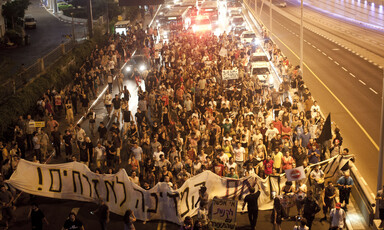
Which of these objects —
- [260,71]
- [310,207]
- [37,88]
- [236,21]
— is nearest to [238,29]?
[236,21]

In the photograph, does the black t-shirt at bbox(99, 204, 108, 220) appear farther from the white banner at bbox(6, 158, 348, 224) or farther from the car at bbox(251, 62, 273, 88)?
the car at bbox(251, 62, 273, 88)

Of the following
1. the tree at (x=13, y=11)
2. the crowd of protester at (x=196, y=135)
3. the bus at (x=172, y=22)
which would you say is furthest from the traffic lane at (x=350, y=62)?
the tree at (x=13, y=11)

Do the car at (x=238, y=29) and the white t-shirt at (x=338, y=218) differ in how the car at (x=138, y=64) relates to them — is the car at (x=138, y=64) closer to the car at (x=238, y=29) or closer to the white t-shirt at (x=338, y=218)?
the car at (x=238, y=29)

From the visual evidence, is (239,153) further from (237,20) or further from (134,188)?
(237,20)

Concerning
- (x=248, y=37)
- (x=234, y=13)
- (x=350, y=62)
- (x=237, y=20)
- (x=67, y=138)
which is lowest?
(x=350, y=62)

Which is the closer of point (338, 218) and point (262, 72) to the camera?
point (338, 218)

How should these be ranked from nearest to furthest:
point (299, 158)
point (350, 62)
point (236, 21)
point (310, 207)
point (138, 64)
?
1. point (310, 207)
2. point (299, 158)
3. point (138, 64)
4. point (350, 62)
5. point (236, 21)

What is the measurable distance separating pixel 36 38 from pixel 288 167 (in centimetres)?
4310

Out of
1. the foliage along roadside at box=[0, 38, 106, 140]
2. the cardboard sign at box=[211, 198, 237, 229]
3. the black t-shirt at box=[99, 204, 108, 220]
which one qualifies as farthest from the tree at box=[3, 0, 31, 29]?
the cardboard sign at box=[211, 198, 237, 229]

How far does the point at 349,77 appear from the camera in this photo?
39438mm

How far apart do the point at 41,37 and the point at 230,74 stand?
32.7 metres

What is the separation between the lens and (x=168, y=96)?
2706cm

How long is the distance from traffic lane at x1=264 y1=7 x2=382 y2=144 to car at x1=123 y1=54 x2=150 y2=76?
11.0 meters

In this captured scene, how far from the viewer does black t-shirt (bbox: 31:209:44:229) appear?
52.2ft
